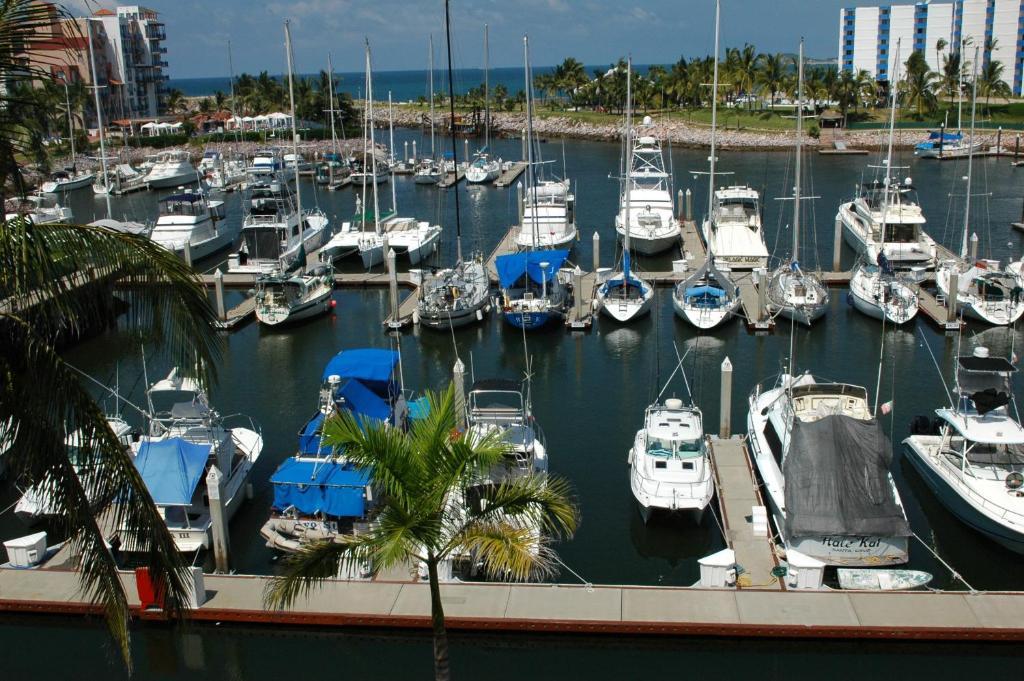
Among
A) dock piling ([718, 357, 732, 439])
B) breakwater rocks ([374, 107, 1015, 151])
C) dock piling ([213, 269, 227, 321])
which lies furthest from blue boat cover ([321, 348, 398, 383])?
breakwater rocks ([374, 107, 1015, 151])

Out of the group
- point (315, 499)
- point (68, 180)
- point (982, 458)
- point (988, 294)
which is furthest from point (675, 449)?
point (68, 180)

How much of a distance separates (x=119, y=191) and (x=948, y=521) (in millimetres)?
77019

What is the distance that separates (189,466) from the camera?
23797 mm

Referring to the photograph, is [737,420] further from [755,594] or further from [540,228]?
[540,228]

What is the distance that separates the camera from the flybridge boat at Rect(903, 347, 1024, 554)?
22.9 m

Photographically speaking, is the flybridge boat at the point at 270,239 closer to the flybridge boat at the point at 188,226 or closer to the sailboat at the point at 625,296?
the flybridge boat at the point at 188,226

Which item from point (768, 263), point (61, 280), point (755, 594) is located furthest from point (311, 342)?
point (61, 280)

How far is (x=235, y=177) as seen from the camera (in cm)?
9062

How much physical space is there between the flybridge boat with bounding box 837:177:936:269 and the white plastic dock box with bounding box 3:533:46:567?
3729cm

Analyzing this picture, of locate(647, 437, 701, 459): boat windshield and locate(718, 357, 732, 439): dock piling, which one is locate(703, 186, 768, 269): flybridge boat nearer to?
locate(718, 357, 732, 439): dock piling

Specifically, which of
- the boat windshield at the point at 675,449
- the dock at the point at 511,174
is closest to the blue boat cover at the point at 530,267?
the boat windshield at the point at 675,449

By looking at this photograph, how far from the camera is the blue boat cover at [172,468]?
76.5 ft

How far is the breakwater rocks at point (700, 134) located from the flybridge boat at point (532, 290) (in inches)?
2266

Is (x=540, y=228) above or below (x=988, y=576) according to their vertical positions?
above
